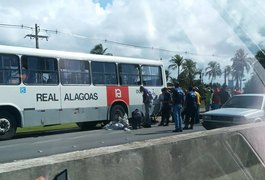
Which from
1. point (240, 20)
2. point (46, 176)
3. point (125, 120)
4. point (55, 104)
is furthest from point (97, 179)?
point (125, 120)

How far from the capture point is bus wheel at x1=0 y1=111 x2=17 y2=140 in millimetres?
13141

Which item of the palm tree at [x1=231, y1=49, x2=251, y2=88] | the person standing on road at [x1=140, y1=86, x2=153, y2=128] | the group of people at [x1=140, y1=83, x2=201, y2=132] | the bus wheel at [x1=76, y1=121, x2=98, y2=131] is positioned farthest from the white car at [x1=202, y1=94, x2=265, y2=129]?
the palm tree at [x1=231, y1=49, x2=251, y2=88]

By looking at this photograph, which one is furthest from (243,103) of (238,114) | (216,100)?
(216,100)

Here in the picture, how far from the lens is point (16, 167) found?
10.7ft

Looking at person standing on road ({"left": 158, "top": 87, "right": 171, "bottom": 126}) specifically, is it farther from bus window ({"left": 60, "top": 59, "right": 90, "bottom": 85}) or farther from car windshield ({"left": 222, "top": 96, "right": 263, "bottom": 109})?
car windshield ({"left": 222, "top": 96, "right": 263, "bottom": 109})

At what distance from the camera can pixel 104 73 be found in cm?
1695

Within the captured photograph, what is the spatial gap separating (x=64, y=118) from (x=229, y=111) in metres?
5.66

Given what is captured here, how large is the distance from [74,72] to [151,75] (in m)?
4.85

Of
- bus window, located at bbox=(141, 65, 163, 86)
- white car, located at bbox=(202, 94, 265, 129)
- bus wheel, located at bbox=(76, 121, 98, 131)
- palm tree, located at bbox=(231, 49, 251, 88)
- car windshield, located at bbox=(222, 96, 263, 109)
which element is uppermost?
bus window, located at bbox=(141, 65, 163, 86)

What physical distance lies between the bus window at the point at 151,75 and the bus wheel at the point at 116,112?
200 cm

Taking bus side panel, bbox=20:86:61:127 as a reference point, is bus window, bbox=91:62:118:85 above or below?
Result: above

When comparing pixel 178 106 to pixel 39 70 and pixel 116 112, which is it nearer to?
pixel 116 112

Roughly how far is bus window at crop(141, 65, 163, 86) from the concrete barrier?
12844mm

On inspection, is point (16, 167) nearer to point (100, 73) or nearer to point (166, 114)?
point (100, 73)
